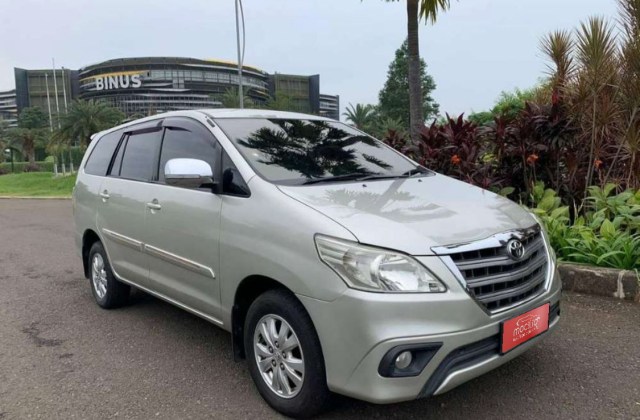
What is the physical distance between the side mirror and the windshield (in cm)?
27

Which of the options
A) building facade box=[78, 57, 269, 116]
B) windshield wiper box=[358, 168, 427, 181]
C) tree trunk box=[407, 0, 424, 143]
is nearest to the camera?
windshield wiper box=[358, 168, 427, 181]

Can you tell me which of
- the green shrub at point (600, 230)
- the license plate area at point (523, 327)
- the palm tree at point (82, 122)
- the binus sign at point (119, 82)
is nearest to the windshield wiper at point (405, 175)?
the license plate area at point (523, 327)

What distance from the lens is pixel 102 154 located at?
518cm

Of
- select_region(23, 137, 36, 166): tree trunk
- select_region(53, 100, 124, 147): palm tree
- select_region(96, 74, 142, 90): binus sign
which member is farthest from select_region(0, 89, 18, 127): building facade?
select_region(53, 100, 124, 147): palm tree

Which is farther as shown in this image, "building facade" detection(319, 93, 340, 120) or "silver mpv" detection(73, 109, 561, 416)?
"building facade" detection(319, 93, 340, 120)

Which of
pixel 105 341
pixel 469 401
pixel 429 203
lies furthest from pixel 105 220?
pixel 469 401

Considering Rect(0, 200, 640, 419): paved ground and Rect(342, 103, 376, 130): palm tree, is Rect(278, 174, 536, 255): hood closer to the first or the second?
Rect(0, 200, 640, 419): paved ground

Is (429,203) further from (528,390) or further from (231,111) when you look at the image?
(231,111)

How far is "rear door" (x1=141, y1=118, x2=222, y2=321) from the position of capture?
3.32 meters

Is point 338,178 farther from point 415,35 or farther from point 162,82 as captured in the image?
point 162,82

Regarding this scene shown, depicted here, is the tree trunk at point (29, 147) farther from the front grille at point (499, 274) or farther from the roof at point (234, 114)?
the front grille at point (499, 274)

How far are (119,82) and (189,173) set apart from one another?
282 feet

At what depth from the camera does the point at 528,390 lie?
3.13 meters

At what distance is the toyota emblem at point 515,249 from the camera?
8.86ft
